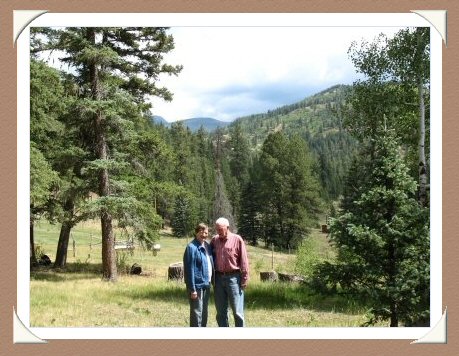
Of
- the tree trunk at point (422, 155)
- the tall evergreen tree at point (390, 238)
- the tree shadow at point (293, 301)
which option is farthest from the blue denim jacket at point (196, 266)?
the tree trunk at point (422, 155)

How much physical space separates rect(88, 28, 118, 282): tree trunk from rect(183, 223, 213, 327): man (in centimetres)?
856

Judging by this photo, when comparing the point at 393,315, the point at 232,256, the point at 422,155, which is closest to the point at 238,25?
the point at 232,256

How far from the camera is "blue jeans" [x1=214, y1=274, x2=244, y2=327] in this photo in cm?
796

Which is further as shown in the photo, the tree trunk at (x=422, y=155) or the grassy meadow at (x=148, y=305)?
the tree trunk at (x=422, y=155)

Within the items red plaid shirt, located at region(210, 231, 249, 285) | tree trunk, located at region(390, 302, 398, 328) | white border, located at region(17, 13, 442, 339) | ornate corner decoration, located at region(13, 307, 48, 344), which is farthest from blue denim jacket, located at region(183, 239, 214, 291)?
tree trunk, located at region(390, 302, 398, 328)

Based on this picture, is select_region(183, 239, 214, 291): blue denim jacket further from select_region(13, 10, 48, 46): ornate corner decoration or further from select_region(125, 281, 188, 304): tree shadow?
select_region(125, 281, 188, 304): tree shadow

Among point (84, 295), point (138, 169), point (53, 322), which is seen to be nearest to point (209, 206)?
point (138, 169)

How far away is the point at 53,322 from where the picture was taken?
31.2 ft

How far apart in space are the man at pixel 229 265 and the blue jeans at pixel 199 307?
0.21 meters

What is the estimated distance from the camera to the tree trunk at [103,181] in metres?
16.1

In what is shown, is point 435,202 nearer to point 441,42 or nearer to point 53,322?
point 441,42

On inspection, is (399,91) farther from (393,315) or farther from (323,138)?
(323,138)

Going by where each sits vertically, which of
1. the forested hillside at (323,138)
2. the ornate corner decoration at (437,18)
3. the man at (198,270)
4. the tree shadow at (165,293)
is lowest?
the tree shadow at (165,293)

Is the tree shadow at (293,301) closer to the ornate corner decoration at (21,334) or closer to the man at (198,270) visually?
the man at (198,270)
